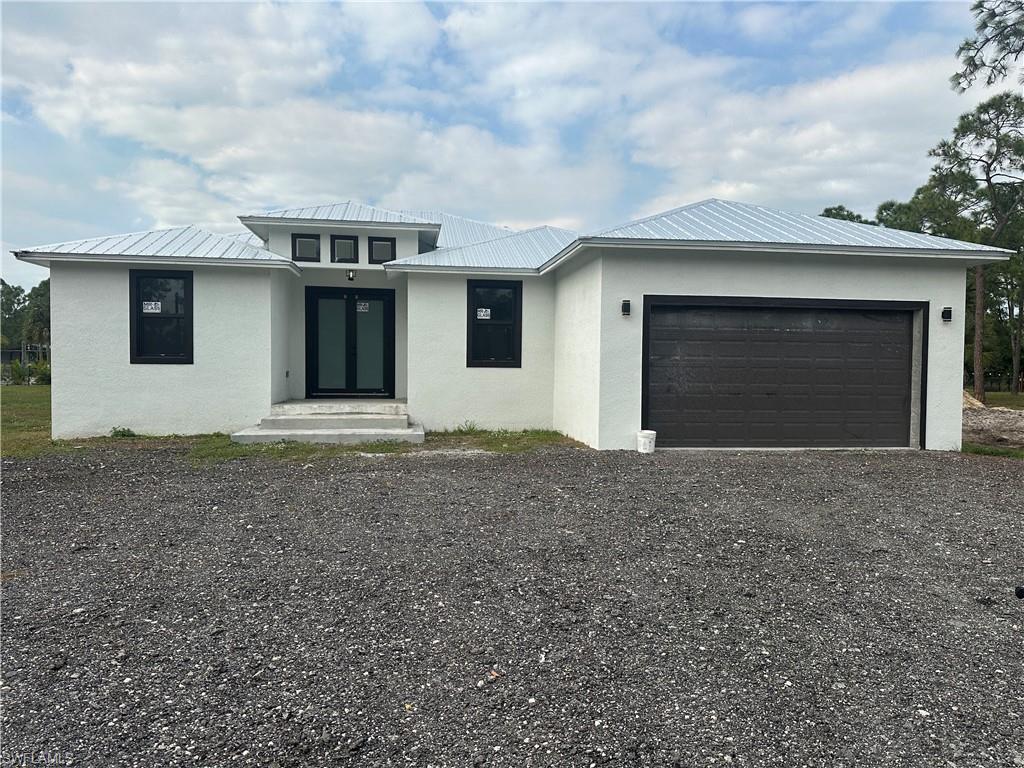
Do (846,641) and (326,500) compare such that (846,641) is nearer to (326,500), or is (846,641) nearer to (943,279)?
(326,500)

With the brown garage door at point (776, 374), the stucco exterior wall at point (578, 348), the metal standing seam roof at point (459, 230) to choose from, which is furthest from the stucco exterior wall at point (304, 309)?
the brown garage door at point (776, 374)

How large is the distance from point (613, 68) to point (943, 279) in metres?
6.48

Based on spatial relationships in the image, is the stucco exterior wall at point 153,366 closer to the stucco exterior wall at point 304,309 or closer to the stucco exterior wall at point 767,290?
the stucco exterior wall at point 304,309

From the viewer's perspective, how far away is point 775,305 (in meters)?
8.97

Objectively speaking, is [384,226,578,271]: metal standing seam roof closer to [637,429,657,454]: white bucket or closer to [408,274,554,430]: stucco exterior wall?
[408,274,554,430]: stucco exterior wall

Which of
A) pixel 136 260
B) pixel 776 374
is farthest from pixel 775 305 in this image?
pixel 136 260

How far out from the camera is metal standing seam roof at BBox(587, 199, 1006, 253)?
8.69 meters

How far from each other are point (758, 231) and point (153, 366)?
32.9ft

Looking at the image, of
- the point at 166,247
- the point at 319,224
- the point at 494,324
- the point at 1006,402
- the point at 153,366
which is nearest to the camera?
the point at 153,366

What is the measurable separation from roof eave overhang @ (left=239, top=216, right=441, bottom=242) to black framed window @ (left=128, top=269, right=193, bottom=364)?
1.69 m

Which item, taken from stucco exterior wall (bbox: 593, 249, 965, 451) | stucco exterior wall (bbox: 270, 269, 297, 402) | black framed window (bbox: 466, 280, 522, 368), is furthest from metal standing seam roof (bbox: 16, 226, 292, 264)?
stucco exterior wall (bbox: 593, 249, 965, 451)

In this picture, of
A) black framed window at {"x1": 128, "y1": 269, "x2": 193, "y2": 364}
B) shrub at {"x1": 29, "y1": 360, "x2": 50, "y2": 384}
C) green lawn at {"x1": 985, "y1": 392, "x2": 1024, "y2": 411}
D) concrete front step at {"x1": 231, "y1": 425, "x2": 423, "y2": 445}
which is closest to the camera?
concrete front step at {"x1": 231, "y1": 425, "x2": 423, "y2": 445}

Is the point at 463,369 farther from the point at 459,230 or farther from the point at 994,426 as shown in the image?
the point at 994,426

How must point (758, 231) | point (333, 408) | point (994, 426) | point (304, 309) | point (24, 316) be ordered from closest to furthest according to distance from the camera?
point (758, 231) < point (333, 408) < point (304, 309) < point (994, 426) < point (24, 316)
